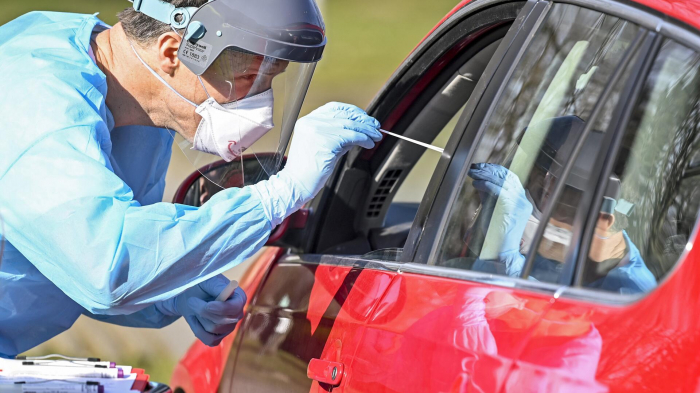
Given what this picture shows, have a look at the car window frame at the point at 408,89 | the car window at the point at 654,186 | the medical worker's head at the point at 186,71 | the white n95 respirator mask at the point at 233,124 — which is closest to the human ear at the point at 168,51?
the medical worker's head at the point at 186,71

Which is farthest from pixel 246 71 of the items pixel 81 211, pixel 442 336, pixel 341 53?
pixel 341 53

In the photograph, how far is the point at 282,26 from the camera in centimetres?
194

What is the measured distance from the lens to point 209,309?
2.20 metres

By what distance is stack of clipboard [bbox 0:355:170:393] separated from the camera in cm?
175

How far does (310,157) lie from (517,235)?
731mm

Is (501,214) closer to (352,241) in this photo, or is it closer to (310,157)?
(310,157)

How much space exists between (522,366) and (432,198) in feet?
1.90

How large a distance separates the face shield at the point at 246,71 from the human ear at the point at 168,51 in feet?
0.16

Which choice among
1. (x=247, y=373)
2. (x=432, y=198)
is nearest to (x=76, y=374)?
(x=247, y=373)

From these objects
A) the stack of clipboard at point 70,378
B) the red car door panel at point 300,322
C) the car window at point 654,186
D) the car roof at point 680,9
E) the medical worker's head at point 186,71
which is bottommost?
the stack of clipboard at point 70,378

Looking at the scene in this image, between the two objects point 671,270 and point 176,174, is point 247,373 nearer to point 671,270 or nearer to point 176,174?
point 671,270

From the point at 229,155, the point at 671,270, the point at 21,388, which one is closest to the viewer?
the point at 671,270

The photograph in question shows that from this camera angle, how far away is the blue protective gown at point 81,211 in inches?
64.8

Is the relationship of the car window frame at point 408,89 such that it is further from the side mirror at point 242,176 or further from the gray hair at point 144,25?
the gray hair at point 144,25
